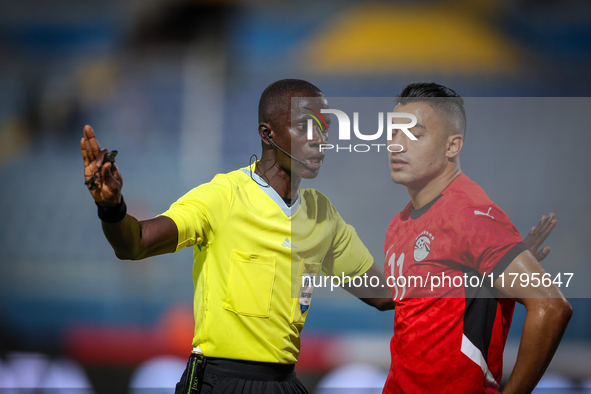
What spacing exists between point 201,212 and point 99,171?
0.46 meters

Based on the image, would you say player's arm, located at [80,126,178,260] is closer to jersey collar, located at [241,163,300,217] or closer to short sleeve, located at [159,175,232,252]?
short sleeve, located at [159,175,232,252]

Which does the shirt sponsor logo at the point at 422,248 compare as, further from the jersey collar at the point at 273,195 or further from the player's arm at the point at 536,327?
the jersey collar at the point at 273,195

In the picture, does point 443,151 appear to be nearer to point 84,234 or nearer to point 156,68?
point 156,68

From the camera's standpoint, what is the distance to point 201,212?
1722 millimetres

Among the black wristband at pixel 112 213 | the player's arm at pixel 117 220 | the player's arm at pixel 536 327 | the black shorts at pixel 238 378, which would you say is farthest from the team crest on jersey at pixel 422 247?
the black wristband at pixel 112 213

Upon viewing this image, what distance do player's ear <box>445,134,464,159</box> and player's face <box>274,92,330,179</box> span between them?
1.70 feet

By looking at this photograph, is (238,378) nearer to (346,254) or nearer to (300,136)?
(346,254)

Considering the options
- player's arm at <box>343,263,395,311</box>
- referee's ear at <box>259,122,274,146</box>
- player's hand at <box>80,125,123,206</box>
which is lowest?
player's arm at <box>343,263,395,311</box>

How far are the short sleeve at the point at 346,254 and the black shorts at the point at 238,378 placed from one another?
51 centimetres

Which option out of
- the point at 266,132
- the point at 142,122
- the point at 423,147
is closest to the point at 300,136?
the point at 266,132

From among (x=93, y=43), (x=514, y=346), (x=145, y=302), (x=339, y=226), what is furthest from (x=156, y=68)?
(x=514, y=346)

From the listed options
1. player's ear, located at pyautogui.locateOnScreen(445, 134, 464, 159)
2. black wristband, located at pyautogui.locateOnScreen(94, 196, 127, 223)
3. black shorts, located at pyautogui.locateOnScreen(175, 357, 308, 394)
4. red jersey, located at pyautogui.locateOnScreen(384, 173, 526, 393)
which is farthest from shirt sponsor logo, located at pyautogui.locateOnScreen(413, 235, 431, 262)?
black wristband, located at pyautogui.locateOnScreen(94, 196, 127, 223)

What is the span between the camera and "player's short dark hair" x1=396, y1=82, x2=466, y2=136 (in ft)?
6.23

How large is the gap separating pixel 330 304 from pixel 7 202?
2.02m
